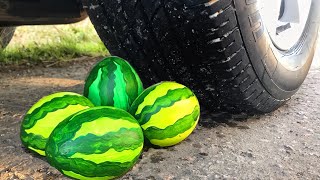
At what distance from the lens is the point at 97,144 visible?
134 cm

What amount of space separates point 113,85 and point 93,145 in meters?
0.38

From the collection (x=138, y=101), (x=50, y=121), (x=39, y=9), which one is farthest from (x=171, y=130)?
(x=39, y=9)

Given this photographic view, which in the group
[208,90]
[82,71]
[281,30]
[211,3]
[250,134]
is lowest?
[82,71]

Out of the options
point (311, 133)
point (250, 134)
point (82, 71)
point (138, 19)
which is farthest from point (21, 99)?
point (311, 133)

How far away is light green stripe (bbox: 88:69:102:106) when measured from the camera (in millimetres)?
1688

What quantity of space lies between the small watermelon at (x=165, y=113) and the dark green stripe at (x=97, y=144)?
20cm

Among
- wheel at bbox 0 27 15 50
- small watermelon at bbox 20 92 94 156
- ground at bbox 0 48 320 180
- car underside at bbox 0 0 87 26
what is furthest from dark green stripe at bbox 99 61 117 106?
wheel at bbox 0 27 15 50

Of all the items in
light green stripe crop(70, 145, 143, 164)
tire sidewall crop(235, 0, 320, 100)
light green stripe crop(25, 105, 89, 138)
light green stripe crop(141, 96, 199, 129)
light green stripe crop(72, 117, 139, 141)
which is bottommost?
light green stripe crop(25, 105, 89, 138)

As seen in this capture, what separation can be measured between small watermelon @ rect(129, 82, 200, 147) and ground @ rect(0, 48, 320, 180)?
77 mm

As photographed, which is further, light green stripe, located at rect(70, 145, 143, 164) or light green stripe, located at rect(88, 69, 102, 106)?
light green stripe, located at rect(88, 69, 102, 106)

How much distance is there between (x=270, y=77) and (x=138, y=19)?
543mm

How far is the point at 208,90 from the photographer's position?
176 centimetres

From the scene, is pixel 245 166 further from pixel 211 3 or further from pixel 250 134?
pixel 211 3

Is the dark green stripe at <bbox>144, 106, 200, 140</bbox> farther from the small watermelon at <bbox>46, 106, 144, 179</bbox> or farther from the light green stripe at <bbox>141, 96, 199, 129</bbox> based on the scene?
the small watermelon at <bbox>46, 106, 144, 179</bbox>
